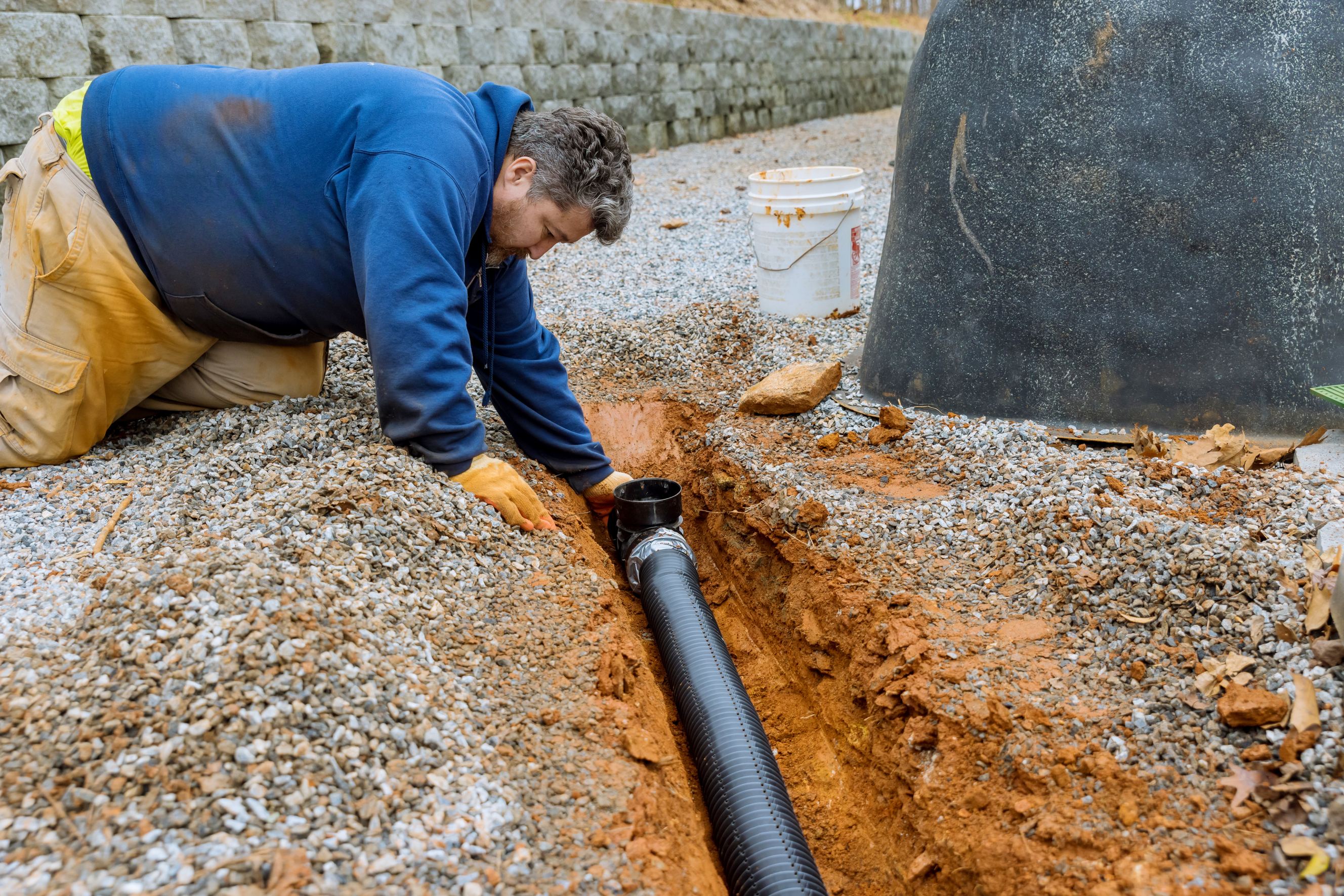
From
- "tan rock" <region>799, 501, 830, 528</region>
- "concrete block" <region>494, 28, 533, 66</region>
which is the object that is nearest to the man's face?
"tan rock" <region>799, 501, 830, 528</region>

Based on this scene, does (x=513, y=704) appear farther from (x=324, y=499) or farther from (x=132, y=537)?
(x=132, y=537)

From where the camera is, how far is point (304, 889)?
1.58 meters

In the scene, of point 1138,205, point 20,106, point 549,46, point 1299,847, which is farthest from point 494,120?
point 549,46

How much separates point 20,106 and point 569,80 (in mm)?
6047

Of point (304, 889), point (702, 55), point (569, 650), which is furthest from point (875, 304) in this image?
point (702, 55)

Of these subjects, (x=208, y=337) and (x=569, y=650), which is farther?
(x=208, y=337)

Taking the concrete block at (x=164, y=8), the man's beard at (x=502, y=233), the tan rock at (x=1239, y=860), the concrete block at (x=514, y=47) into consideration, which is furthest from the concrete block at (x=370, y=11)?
the tan rock at (x=1239, y=860)

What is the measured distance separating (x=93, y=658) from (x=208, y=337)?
1704 mm

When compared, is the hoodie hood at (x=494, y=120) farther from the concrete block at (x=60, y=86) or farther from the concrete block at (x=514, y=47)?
the concrete block at (x=514, y=47)

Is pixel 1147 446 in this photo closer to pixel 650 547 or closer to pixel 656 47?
pixel 650 547

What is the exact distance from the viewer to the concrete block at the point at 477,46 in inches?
349

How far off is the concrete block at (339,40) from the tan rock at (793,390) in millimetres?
5357

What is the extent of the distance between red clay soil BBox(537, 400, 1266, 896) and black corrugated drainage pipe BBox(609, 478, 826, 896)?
0.09 meters

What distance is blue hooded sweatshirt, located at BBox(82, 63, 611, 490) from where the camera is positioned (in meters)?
2.62
